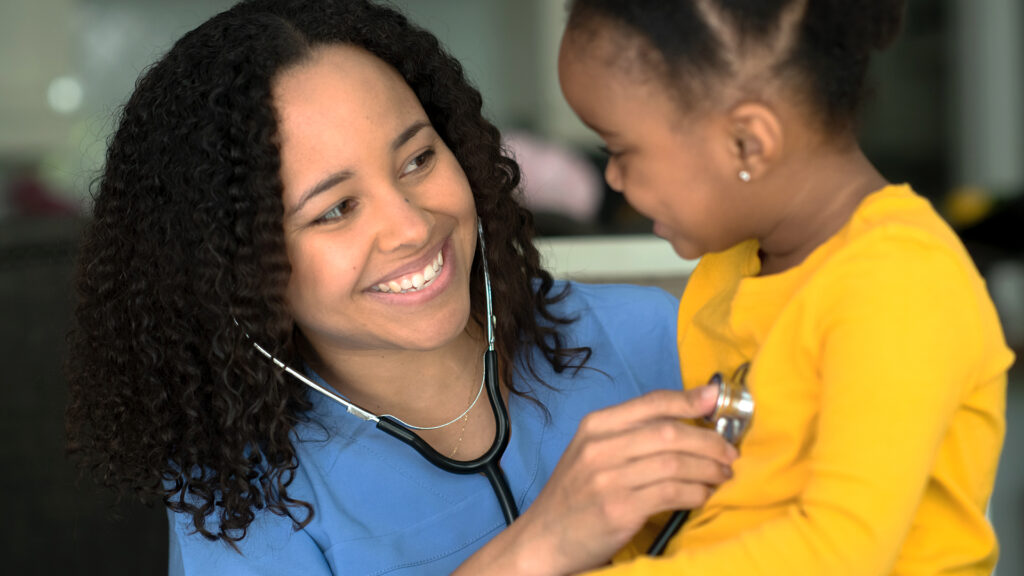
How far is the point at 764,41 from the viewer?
79 cm

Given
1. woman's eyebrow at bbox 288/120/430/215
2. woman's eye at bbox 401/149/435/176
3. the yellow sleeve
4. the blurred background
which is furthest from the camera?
the blurred background

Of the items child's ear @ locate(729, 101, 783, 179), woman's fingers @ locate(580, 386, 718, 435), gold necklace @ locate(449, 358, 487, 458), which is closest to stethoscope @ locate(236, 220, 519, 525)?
gold necklace @ locate(449, 358, 487, 458)

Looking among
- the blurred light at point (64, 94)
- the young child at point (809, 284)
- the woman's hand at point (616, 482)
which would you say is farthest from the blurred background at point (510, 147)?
the woman's hand at point (616, 482)

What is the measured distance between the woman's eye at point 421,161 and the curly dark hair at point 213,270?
0.16 metres

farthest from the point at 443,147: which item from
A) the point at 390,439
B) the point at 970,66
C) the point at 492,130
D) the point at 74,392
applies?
the point at 970,66

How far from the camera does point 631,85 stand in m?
0.83

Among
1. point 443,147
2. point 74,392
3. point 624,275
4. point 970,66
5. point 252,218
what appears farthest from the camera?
point 970,66

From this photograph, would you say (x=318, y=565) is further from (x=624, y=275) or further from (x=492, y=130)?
(x=624, y=275)

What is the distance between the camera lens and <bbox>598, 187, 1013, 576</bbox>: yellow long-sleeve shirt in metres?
0.73

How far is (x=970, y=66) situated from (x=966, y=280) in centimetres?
434

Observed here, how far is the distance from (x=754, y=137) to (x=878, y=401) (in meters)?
0.23

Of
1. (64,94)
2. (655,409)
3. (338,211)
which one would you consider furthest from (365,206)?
(64,94)

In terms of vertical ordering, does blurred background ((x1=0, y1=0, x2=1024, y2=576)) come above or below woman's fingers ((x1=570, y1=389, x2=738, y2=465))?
below

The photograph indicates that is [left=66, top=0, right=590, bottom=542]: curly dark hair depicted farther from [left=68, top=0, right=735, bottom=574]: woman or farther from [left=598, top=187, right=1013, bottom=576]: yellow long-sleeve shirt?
[left=598, top=187, right=1013, bottom=576]: yellow long-sleeve shirt
